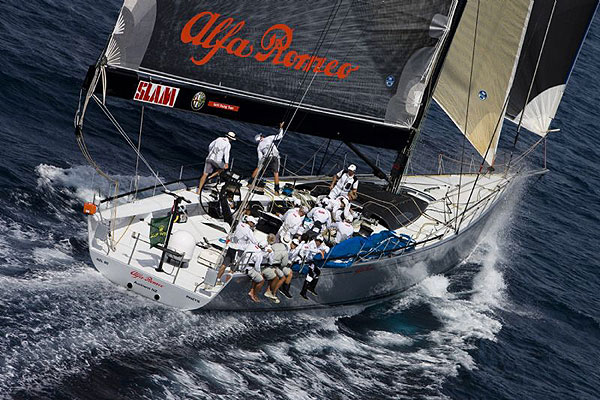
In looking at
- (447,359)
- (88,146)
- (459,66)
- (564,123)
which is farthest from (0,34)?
(564,123)

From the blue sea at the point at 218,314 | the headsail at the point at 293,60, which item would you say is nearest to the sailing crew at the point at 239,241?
the blue sea at the point at 218,314

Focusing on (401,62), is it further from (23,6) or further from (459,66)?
(23,6)

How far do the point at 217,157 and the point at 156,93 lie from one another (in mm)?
4386

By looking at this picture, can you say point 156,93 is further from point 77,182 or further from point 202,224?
point 77,182

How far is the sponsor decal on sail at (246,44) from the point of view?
14.7 meters

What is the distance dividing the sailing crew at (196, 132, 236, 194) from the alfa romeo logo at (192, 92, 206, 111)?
11.1 feet

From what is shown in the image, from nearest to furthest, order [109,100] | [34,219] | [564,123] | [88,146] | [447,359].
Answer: [34,219], [447,359], [88,146], [109,100], [564,123]

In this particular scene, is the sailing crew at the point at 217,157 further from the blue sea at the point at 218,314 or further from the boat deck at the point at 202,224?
the blue sea at the point at 218,314

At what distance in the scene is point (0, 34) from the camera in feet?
90.2

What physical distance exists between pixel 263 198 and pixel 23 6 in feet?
52.6

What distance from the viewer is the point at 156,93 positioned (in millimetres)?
14203

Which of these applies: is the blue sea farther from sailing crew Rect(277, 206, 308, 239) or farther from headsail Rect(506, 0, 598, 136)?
headsail Rect(506, 0, 598, 136)

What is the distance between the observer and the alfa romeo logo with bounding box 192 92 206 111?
14688 mm

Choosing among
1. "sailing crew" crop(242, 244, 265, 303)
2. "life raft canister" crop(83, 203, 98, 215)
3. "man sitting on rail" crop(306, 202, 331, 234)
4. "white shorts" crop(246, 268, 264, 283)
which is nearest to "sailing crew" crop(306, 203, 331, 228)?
"man sitting on rail" crop(306, 202, 331, 234)
